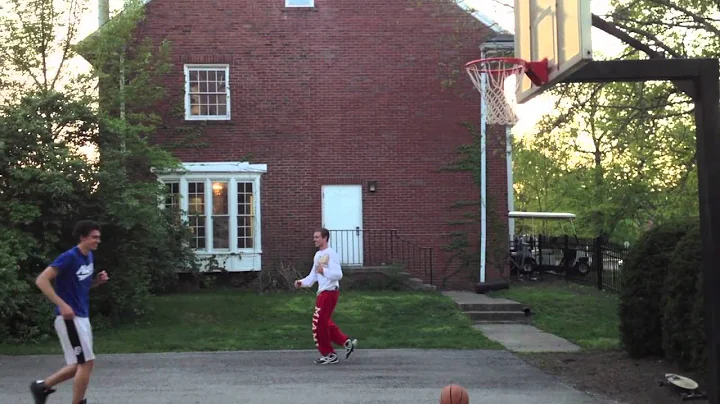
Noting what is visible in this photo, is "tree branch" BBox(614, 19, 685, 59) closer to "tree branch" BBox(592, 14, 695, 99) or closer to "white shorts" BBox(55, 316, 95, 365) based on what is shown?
"tree branch" BBox(592, 14, 695, 99)

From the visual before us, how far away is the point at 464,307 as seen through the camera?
47.4 feet

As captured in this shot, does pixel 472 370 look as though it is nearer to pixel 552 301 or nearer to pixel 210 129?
pixel 552 301

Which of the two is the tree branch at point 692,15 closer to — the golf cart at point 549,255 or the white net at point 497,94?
the white net at point 497,94

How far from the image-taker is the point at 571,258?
21.7 meters

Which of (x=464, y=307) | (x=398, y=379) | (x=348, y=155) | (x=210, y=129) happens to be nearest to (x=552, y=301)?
(x=464, y=307)

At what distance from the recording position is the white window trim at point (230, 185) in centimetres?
1800

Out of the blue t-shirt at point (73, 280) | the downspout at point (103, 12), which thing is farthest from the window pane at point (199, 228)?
the blue t-shirt at point (73, 280)

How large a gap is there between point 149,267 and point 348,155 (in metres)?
6.35

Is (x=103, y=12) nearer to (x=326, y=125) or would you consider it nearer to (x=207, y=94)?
(x=207, y=94)

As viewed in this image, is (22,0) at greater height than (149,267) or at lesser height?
greater

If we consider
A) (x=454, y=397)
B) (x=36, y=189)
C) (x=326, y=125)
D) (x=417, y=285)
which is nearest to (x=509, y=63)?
(x=454, y=397)

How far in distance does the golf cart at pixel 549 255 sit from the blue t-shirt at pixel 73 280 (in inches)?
557

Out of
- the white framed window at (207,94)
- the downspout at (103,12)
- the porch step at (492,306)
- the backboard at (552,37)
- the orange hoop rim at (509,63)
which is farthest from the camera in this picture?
the white framed window at (207,94)

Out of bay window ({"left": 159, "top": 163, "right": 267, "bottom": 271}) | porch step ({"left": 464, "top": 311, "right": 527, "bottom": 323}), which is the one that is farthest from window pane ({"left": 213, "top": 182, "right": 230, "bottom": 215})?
porch step ({"left": 464, "top": 311, "right": 527, "bottom": 323})
